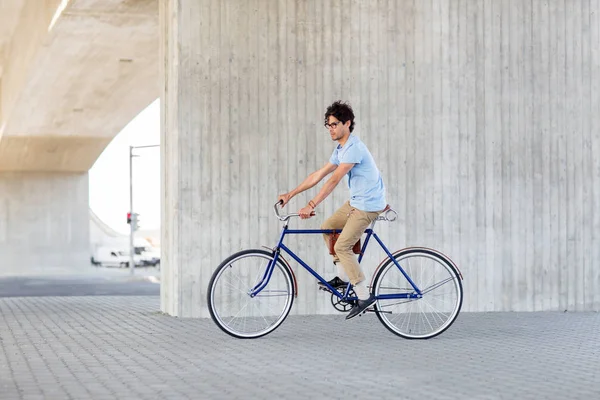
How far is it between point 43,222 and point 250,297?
31749 millimetres

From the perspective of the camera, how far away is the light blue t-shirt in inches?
345

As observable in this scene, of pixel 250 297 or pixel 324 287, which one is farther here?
pixel 324 287

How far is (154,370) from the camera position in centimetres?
714

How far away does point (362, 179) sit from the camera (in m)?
8.85

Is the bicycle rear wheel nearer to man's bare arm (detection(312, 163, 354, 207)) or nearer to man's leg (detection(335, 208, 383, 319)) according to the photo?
man's leg (detection(335, 208, 383, 319))

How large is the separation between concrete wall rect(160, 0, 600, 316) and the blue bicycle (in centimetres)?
222

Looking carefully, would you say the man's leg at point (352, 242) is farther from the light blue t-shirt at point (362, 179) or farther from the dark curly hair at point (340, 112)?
the dark curly hair at point (340, 112)

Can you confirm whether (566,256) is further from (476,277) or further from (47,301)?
(47,301)

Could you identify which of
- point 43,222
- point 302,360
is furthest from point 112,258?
point 302,360

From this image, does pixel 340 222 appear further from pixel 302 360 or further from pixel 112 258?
pixel 112 258

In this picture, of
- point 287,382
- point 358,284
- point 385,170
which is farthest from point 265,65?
point 287,382

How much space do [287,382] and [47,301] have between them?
816 centimetres

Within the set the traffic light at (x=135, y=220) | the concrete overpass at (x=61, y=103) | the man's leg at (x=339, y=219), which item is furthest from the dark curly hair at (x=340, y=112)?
the traffic light at (x=135, y=220)

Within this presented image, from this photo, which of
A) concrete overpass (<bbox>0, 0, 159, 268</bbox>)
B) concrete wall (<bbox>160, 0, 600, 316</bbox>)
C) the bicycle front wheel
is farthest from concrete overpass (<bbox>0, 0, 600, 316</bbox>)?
concrete overpass (<bbox>0, 0, 159, 268</bbox>)
